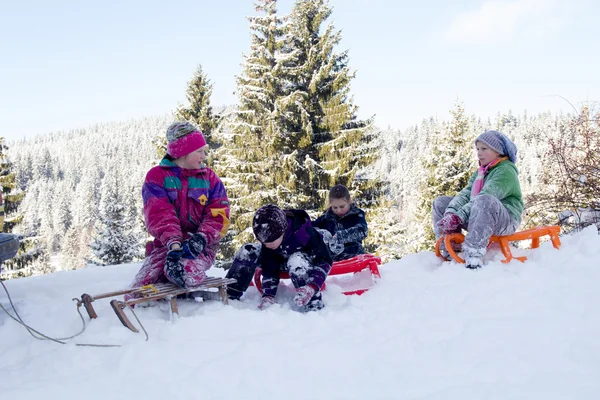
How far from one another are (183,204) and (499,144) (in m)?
2.68

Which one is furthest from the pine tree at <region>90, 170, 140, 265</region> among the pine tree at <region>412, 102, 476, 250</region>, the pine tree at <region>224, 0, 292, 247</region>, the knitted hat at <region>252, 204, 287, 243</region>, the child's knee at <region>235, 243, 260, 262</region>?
the knitted hat at <region>252, 204, 287, 243</region>

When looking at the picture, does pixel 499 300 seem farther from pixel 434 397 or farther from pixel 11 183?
pixel 11 183

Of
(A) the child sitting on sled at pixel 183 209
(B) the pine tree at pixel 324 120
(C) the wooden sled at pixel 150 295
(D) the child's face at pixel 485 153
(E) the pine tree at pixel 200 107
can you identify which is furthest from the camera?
(E) the pine tree at pixel 200 107

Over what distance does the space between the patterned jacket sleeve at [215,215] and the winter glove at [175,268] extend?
11.2 inches

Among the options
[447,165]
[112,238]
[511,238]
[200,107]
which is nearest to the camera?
[511,238]

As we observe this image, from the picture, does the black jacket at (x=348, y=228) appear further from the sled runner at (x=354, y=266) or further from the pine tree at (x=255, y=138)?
the pine tree at (x=255, y=138)

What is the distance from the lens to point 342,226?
4070 mm

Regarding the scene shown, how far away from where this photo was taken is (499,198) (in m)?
3.41

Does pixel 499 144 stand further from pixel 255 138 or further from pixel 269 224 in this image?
pixel 255 138

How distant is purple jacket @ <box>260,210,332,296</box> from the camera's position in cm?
307

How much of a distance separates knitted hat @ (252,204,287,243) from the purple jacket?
0.53 feet

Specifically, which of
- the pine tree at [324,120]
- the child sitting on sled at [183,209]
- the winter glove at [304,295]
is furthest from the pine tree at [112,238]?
the winter glove at [304,295]

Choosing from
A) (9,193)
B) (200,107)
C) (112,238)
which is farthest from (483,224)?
(112,238)

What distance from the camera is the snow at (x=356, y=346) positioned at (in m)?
1.66
